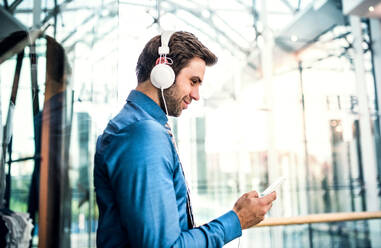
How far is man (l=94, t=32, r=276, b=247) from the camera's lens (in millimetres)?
612

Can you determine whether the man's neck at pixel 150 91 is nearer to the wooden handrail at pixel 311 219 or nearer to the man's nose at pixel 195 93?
the man's nose at pixel 195 93

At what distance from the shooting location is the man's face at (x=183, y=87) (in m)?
0.83

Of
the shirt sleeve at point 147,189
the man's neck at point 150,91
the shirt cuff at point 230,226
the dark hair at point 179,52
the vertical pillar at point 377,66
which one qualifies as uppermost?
the vertical pillar at point 377,66

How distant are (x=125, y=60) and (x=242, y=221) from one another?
92 centimetres

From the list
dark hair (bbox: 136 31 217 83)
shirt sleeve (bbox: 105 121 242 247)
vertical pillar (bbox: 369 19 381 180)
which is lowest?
shirt sleeve (bbox: 105 121 242 247)

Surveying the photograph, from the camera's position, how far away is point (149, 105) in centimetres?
80

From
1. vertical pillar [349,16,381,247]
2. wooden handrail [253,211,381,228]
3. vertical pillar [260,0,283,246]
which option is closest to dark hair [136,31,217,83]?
wooden handrail [253,211,381,228]

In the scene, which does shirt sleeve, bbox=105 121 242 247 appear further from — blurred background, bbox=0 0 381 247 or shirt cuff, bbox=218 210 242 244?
blurred background, bbox=0 0 381 247

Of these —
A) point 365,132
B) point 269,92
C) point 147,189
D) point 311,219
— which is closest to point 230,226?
point 147,189

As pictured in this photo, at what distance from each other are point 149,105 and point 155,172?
231 millimetres

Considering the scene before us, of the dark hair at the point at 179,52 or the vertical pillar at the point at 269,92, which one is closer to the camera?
the dark hair at the point at 179,52

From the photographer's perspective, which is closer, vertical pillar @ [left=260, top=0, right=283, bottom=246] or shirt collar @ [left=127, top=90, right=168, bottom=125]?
shirt collar @ [left=127, top=90, right=168, bottom=125]

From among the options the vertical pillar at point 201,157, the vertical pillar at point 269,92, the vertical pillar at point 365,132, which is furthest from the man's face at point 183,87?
the vertical pillar at point 365,132

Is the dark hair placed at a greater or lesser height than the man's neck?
greater
